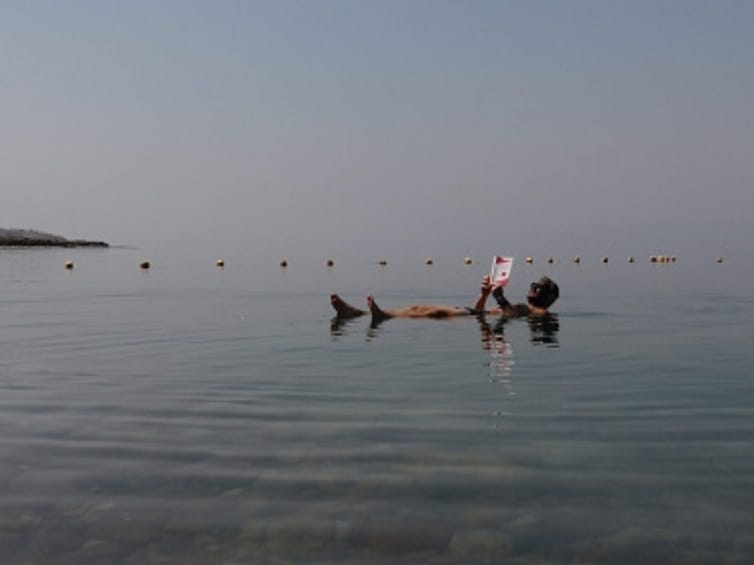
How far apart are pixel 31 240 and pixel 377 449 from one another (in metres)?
149

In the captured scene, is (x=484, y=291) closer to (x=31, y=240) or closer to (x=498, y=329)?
(x=498, y=329)

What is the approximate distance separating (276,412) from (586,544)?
5.48m

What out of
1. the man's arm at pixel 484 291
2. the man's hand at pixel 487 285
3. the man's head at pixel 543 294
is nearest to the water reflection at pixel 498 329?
the man's arm at pixel 484 291

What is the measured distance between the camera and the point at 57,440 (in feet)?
29.2

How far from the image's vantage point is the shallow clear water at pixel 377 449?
19.4ft

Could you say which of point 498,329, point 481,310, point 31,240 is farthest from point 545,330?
point 31,240

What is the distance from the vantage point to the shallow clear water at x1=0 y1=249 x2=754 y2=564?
5.90m

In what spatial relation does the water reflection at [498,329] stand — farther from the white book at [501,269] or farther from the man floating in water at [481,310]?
the white book at [501,269]

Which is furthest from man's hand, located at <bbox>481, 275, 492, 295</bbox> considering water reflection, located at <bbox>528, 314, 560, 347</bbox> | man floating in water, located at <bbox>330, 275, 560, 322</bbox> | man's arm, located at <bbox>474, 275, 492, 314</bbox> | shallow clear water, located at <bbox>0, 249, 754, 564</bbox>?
shallow clear water, located at <bbox>0, 249, 754, 564</bbox>

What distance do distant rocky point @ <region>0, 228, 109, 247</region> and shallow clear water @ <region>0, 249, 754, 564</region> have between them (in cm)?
13106

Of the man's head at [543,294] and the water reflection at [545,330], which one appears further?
the man's head at [543,294]

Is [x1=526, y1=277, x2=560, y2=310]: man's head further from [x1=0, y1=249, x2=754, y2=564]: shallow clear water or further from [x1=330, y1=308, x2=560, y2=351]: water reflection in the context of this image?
[x1=0, y1=249, x2=754, y2=564]: shallow clear water

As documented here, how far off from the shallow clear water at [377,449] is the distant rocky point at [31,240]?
131 m

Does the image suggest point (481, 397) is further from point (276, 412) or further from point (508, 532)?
point (508, 532)
